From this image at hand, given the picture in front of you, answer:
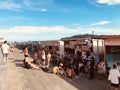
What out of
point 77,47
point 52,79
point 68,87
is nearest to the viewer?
point 68,87

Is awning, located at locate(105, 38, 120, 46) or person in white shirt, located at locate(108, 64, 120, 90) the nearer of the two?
person in white shirt, located at locate(108, 64, 120, 90)

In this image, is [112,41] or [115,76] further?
[112,41]

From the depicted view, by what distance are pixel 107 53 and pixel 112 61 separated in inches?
34.6

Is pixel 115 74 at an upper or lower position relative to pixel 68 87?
upper

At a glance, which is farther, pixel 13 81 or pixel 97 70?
pixel 97 70

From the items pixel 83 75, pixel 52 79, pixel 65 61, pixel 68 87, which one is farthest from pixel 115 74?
pixel 65 61

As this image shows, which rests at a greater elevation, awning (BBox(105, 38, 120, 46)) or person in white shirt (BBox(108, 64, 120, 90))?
awning (BBox(105, 38, 120, 46))

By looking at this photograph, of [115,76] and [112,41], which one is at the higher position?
[112,41]

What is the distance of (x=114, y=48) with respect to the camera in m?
21.3

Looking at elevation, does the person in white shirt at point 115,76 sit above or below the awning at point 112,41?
below

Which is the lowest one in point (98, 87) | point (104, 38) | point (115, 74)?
point (98, 87)

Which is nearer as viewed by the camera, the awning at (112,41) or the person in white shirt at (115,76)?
the person in white shirt at (115,76)

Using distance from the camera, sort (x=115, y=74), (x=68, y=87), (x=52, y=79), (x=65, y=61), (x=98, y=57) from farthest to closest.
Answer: (x=65, y=61), (x=98, y=57), (x=52, y=79), (x=68, y=87), (x=115, y=74)

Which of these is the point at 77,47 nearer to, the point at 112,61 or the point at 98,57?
the point at 98,57
